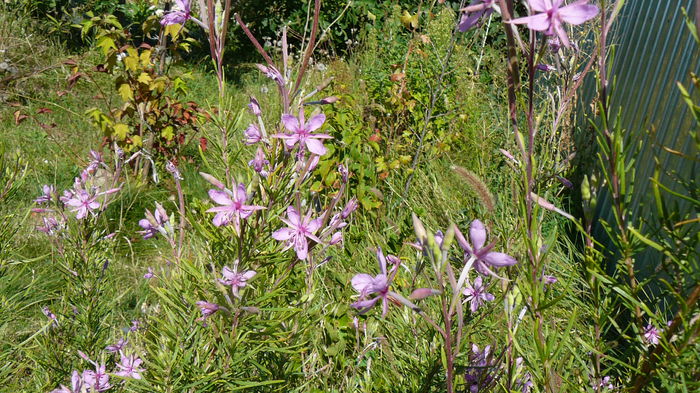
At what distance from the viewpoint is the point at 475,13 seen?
0.68m

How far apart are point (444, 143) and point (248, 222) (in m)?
2.93

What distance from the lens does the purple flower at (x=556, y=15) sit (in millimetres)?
591

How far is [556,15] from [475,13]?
0.34 feet

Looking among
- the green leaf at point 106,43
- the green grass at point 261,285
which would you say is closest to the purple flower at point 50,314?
the green grass at point 261,285

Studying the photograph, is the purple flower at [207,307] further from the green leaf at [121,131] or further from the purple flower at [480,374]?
the green leaf at [121,131]

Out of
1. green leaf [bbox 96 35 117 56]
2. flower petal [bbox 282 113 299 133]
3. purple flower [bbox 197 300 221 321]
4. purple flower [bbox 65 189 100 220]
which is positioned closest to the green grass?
purple flower [bbox 197 300 221 321]

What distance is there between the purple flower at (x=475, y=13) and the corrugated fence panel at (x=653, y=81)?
1853mm

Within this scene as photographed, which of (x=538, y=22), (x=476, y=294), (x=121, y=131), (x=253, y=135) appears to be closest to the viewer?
(x=538, y=22)

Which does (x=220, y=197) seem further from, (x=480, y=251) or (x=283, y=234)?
(x=480, y=251)

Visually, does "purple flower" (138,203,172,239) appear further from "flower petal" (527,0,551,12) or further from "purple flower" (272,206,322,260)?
"flower petal" (527,0,551,12)

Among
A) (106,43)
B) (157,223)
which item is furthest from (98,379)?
(106,43)

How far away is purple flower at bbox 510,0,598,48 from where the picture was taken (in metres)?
0.59

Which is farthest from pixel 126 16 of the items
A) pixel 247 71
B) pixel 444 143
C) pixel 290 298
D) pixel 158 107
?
pixel 290 298

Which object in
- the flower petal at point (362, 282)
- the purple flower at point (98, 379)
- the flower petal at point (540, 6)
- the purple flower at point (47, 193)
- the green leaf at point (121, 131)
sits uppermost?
the flower petal at point (540, 6)
